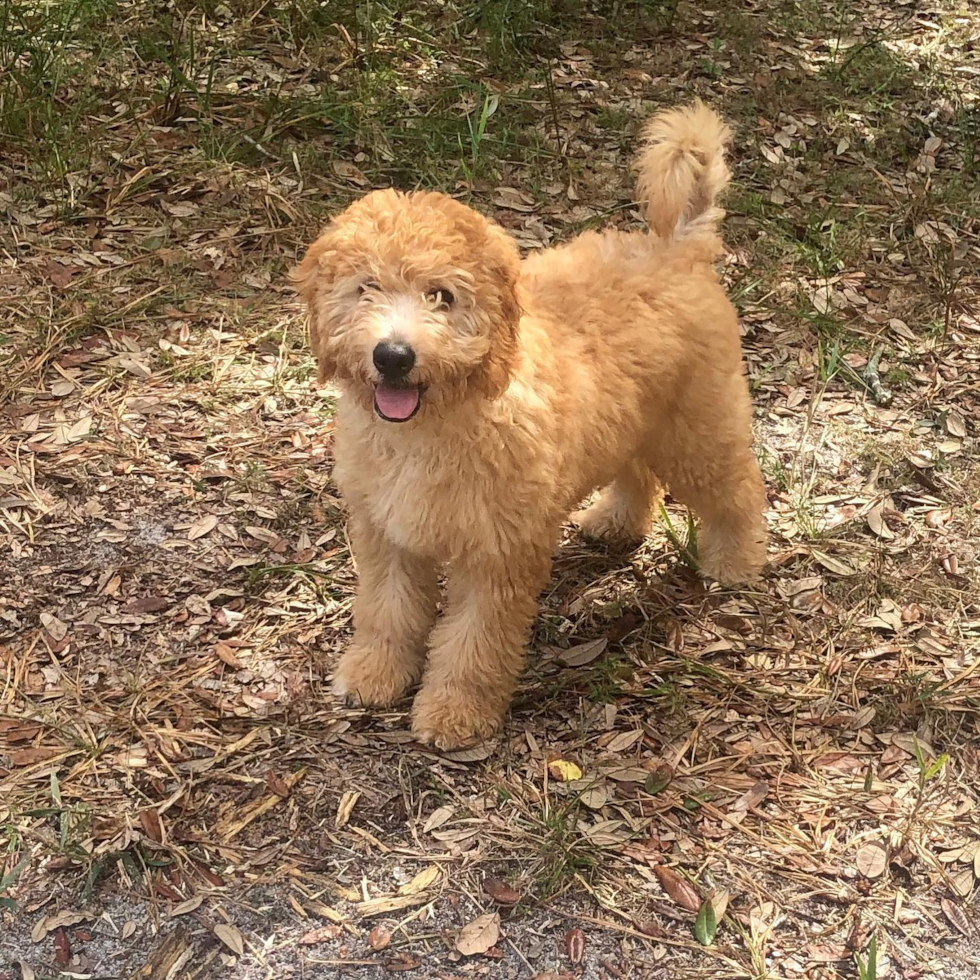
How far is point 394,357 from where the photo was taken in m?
2.31

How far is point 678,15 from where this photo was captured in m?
6.30

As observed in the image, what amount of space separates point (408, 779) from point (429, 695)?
236mm

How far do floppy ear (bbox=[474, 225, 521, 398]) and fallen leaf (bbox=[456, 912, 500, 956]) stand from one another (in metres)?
1.27

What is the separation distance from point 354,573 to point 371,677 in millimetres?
497

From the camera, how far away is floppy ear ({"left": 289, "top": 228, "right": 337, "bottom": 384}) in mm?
2439

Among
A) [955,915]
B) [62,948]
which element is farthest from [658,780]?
[62,948]

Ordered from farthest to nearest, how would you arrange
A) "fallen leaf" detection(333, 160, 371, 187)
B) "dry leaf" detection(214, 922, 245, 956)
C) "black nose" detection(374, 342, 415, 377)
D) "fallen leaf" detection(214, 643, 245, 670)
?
"fallen leaf" detection(333, 160, 371, 187) → "fallen leaf" detection(214, 643, 245, 670) → "dry leaf" detection(214, 922, 245, 956) → "black nose" detection(374, 342, 415, 377)

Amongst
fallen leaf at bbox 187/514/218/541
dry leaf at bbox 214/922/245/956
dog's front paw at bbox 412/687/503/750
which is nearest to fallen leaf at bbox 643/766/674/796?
dog's front paw at bbox 412/687/503/750

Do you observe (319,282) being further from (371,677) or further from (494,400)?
(371,677)

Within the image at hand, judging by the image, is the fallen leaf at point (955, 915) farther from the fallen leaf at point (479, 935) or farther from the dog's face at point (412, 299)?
the dog's face at point (412, 299)

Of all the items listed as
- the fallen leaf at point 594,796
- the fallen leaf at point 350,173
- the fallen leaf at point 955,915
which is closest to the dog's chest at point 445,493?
the fallen leaf at point 594,796

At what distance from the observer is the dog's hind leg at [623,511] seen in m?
3.66

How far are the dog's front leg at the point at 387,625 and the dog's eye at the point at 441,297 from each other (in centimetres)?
81

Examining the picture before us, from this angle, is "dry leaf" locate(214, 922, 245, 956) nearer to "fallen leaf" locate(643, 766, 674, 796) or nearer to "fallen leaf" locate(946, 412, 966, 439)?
"fallen leaf" locate(643, 766, 674, 796)
